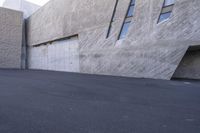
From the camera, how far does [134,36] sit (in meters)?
10.5

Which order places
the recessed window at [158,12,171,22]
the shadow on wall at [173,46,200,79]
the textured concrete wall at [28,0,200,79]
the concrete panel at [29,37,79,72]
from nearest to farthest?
the textured concrete wall at [28,0,200,79] → the recessed window at [158,12,171,22] → the shadow on wall at [173,46,200,79] → the concrete panel at [29,37,79,72]

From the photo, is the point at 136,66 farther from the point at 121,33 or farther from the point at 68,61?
the point at 68,61

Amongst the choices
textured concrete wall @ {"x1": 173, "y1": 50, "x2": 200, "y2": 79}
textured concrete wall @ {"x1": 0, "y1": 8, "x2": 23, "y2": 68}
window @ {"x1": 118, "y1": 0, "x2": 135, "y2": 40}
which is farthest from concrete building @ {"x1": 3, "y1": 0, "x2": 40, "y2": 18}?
textured concrete wall @ {"x1": 173, "y1": 50, "x2": 200, "y2": 79}

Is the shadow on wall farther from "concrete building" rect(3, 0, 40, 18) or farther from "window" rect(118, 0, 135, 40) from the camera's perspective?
"concrete building" rect(3, 0, 40, 18)

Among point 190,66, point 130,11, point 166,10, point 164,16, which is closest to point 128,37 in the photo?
point 130,11

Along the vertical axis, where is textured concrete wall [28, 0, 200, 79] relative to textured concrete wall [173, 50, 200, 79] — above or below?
above

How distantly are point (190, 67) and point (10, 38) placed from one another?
18.3 meters

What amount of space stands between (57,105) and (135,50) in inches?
302

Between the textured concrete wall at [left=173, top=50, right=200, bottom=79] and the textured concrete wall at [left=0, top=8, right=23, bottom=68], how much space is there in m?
17.3

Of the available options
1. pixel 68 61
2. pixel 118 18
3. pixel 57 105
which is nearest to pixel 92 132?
pixel 57 105

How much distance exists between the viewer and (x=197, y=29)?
8.14m

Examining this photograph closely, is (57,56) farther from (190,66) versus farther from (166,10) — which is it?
(190,66)

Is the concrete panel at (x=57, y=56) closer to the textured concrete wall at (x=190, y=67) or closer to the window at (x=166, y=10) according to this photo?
the window at (x=166, y=10)

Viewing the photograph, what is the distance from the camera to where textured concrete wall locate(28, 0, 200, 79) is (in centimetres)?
862
